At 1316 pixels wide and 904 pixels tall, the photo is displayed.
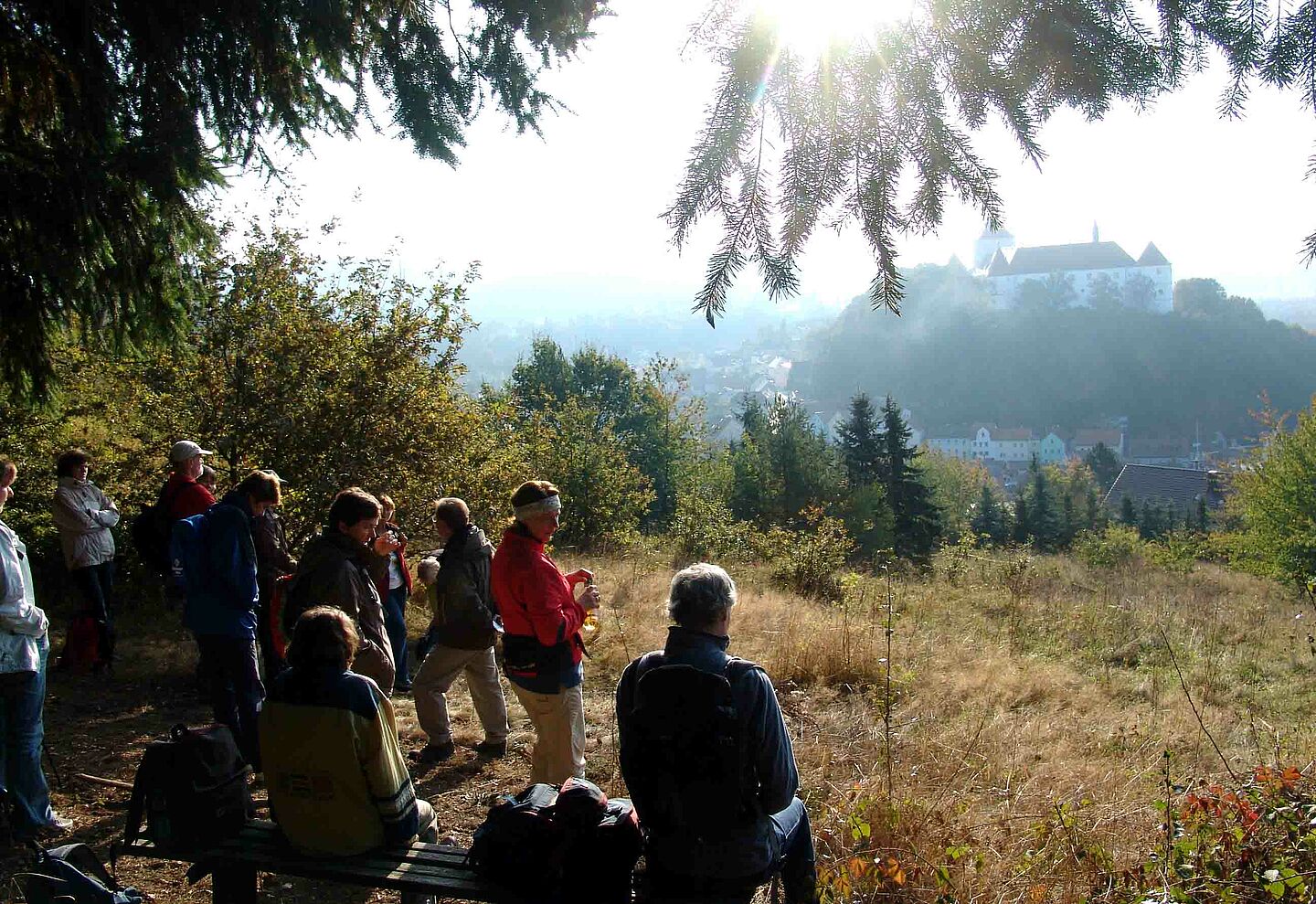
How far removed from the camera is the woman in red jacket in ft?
13.1

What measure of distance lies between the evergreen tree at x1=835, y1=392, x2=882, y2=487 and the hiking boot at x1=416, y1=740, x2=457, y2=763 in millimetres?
33907

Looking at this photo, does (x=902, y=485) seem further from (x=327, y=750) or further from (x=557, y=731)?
(x=327, y=750)

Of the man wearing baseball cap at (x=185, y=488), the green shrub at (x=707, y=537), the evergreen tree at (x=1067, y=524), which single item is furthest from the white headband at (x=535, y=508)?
the evergreen tree at (x=1067, y=524)

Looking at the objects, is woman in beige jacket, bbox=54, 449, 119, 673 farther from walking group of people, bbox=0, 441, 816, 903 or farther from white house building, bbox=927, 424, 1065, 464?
white house building, bbox=927, 424, 1065, 464

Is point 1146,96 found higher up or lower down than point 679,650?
higher up

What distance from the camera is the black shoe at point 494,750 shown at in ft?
16.5

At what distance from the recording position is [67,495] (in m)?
6.21

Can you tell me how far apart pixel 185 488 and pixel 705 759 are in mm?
4352

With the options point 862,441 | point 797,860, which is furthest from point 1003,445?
point 797,860

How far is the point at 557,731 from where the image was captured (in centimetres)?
416

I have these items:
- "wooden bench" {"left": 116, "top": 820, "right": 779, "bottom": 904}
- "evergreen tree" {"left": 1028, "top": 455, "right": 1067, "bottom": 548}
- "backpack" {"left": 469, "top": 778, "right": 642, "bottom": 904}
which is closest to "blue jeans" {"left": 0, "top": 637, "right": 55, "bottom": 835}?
"wooden bench" {"left": 116, "top": 820, "right": 779, "bottom": 904}

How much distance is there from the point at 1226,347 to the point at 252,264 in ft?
386

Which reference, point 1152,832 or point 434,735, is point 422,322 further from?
point 1152,832

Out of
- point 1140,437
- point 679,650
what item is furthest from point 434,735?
point 1140,437
